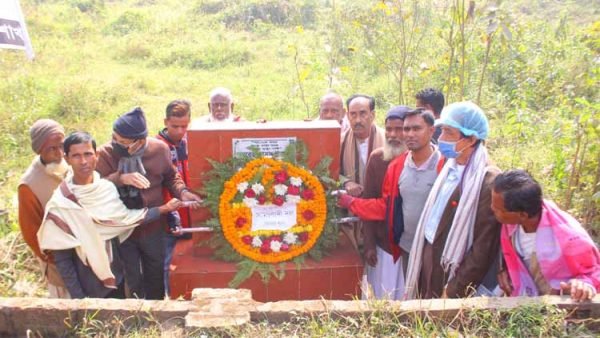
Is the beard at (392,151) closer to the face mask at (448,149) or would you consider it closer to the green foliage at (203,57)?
the face mask at (448,149)

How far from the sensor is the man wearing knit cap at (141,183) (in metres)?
3.54

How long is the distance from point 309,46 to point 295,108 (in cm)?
449

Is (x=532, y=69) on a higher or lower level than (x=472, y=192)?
higher

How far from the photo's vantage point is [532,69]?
367 inches

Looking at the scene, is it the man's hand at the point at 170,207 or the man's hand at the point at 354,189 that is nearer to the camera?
the man's hand at the point at 170,207

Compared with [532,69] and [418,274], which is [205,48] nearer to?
[532,69]

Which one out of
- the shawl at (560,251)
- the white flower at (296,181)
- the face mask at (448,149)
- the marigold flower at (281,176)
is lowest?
the shawl at (560,251)

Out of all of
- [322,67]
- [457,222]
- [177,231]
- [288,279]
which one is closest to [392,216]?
[457,222]

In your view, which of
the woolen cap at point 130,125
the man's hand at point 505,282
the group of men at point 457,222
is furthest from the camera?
the woolen cap at point 130,125

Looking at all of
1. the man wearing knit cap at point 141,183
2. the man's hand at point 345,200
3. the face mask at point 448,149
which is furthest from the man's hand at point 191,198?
the face mask at point 448,149

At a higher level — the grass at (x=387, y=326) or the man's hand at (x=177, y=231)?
the man's hand at (x=177, y=231)

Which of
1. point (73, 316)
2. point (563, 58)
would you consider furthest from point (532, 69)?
point (73, 316)

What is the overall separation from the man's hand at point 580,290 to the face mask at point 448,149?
0.95 metres

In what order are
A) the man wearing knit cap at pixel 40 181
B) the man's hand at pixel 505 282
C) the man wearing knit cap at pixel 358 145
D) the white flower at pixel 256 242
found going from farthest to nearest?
the man wearing knit cap at pixel 358 145
the white flower at pixel 256 242
the man wearing knit cap at pixel 40 181
the man's hand at pixel 505 282
